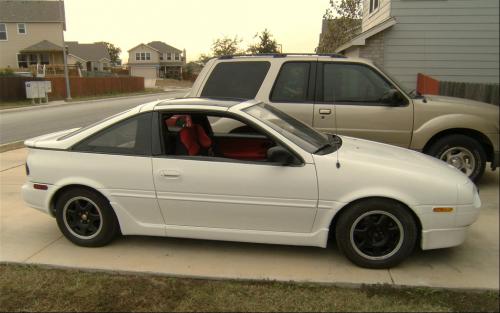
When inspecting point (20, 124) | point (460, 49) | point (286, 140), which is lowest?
point (20, 124)

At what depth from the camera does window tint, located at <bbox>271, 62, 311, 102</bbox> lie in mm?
6473

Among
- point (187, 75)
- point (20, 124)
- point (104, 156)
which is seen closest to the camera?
point (104, 156)

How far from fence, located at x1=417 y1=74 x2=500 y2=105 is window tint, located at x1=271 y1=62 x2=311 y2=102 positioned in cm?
242

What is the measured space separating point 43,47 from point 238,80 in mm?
52090

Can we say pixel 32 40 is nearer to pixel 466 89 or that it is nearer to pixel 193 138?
pixel 193 138

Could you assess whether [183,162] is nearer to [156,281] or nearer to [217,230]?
[217,230]

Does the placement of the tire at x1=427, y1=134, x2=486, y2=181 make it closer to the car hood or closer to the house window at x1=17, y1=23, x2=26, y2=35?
the car hood

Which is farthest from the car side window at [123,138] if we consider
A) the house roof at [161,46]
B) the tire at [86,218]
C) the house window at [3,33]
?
the house roof at [161,46]

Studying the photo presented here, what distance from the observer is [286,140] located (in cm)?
421

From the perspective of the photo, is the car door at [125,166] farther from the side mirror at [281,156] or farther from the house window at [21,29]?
the house window at [21,29]

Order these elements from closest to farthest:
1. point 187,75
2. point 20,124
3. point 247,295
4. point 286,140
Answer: point 247,295
point 286,140
point 20,124
point 187,75

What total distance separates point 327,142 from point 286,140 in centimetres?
64

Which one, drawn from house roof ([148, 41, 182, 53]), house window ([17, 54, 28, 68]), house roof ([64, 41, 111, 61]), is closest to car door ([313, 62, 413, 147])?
house window ([17, 54, 28, 68])

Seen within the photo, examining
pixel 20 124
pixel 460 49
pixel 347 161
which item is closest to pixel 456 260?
pixel 347 161
